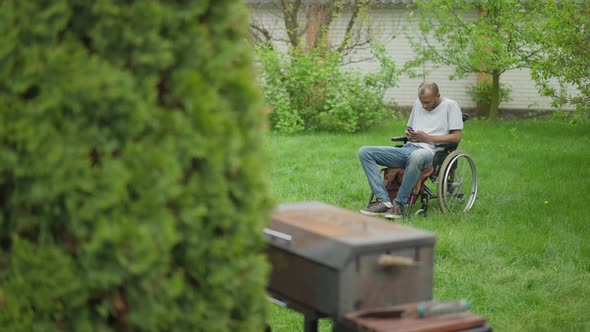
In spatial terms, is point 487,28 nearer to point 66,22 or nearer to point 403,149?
point 403,149

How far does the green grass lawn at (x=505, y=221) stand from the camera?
5.12m

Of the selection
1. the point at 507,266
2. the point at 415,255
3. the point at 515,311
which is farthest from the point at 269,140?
the point at 415,255

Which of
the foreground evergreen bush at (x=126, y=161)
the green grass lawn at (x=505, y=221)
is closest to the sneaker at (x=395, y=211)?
the green grass lawn at (x=505, y=221)

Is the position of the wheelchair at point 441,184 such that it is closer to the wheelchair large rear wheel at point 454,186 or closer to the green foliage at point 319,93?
the wheelchair large rear wheel at point 454,186

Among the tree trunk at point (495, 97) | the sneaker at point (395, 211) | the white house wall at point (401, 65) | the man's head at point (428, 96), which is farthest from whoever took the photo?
the white house wall at point (401, 65)

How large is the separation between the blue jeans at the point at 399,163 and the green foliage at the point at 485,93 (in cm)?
1108

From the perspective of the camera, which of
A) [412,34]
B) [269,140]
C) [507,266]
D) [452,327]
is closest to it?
[452,327]

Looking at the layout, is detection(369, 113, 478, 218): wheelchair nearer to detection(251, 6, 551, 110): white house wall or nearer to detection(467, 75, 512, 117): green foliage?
detection(467, 75, 512, 117): green foliage

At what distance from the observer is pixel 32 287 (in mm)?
2383

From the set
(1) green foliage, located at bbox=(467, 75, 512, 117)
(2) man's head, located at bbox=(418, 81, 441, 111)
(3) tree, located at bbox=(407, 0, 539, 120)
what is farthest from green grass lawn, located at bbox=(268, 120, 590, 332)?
(1) green foliage, located at bbox=(467, 75, 512, 117)

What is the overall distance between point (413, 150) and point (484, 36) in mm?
9062

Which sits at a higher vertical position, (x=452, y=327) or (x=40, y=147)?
(x=40, y=147)

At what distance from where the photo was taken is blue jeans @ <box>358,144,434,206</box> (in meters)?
7.54

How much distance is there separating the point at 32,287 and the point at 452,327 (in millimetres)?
1407
